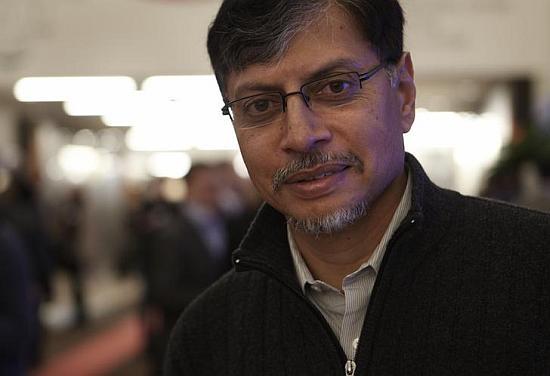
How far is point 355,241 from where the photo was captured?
1488mm

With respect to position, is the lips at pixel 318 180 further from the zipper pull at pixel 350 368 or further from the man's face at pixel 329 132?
the zipper pull at pixel 350 368

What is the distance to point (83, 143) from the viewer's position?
15844 mm

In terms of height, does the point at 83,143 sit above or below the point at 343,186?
above

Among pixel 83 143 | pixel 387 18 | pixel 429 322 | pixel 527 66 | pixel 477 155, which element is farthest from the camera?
pixel 83 143

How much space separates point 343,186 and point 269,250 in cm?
21

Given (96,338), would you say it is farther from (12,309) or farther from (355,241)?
(355,241)

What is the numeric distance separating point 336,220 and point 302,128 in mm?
168

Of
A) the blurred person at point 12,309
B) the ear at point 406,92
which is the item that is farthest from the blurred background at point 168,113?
the ear at point 406,92

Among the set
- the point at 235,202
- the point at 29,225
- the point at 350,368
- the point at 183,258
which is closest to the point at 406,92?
the point at 350,368

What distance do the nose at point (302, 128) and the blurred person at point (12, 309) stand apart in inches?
91.4

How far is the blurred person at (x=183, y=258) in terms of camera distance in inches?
193

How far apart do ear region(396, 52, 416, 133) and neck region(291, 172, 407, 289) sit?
0.10m

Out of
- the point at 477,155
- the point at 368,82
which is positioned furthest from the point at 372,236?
the point at 477,155

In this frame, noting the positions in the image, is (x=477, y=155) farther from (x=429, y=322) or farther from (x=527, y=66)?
(x=429, y=322)
